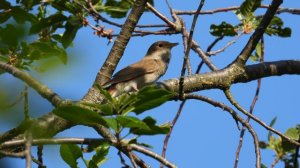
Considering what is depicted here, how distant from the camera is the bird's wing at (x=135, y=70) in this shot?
746 cm

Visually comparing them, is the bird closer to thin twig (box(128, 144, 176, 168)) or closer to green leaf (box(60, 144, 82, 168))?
green leaf (box(60, 144, 82, 168))

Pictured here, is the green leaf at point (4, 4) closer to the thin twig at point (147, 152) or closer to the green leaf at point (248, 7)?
the thin twig at point (147, 152)

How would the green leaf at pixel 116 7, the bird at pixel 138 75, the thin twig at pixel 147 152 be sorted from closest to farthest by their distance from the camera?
the thin twig at pixel 147 152, the green leaf at pixel 116 7, the bird at pixel 138 75

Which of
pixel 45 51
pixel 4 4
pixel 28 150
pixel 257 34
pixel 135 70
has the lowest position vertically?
pixel 28 150

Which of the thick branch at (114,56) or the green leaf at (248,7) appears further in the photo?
the green leaf at (248,7)

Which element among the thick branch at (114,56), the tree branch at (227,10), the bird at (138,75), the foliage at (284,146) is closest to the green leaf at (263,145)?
the foliage at (284,146)

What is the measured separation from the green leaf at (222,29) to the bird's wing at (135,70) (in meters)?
2.08

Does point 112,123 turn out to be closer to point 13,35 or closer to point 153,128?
point 153,128

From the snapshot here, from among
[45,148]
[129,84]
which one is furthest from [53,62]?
[129,84]

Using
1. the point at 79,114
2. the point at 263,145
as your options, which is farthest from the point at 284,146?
the point at 79,114

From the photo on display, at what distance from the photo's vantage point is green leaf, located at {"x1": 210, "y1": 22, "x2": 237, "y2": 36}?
5305mm

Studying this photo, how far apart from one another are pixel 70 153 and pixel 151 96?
2.76ft

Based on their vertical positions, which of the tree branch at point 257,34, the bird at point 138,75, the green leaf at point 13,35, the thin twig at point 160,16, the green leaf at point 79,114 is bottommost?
the green leaf at point 13,35

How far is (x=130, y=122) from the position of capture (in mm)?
2299
